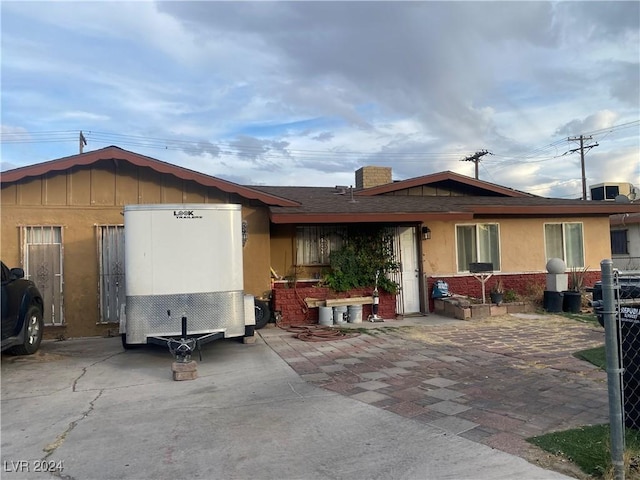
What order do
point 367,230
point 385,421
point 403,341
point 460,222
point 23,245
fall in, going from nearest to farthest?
point 385,421 → point 403,341 → point 23,245 → point 367,230 → point 460,222

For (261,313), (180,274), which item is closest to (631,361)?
(180,274)

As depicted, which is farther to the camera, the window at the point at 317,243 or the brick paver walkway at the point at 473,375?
the window at the point at 317,243

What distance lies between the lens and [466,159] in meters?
41.7

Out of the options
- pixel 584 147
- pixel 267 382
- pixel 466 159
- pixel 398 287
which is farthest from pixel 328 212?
pixel 584 147

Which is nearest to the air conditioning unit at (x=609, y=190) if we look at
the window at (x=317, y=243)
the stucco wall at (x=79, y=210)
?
the window at (x=317, y=243)

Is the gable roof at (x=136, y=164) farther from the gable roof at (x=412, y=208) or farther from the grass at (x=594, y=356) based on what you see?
the grass at (x=594, y=356)

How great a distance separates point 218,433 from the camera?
4586 mm

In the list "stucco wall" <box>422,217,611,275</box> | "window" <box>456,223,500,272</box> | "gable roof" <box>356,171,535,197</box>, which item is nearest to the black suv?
"gable roof" <box>356,171,535,197</box>

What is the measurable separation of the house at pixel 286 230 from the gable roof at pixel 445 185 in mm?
44

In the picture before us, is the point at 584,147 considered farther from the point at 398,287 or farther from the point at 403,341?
the point at 403,341

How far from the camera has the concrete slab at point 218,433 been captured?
149 inches

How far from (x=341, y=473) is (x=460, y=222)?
10.8m

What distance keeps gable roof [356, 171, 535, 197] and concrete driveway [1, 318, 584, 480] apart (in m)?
8.59

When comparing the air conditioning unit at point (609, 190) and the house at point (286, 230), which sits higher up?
the air conditioning unit at point (609, 190)
